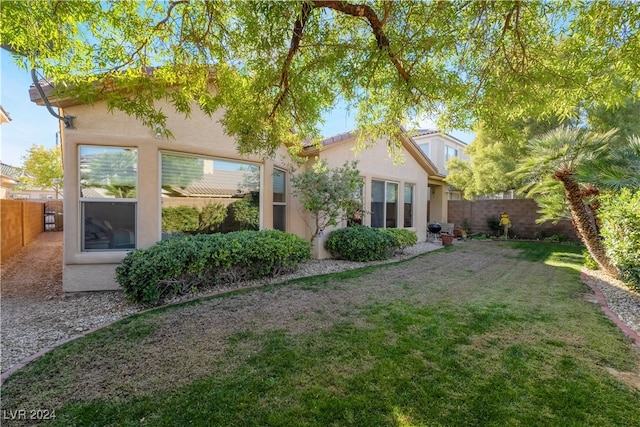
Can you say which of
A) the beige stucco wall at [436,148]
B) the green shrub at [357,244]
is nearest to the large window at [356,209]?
A: the green shrub at [357,244]

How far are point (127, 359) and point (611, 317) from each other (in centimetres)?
779

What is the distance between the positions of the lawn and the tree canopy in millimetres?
3404

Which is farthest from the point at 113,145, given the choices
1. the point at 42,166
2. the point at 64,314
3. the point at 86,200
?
the point at 42,166

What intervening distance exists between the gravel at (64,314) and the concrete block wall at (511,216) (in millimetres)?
10747

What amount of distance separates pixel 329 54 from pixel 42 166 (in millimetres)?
32007

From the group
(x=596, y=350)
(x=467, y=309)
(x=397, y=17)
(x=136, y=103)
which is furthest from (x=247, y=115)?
(x=596, y=350)

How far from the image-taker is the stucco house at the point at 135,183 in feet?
20.8

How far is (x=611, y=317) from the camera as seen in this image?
531 cm

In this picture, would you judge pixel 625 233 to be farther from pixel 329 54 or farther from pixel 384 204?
pixel 384 204

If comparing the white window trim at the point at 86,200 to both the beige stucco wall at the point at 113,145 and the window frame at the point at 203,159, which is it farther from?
the window frame at the point at 203,159

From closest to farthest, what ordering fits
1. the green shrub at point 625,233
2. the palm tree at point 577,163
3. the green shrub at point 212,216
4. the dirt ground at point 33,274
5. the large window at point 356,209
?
the green shrub at point 625,233, the dirt ground at point 33,274, the green shrub at point 212,216, the palm tree at point 577,163, the large window at point 356,209

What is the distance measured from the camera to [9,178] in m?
22.6

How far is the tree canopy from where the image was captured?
3.90 metres

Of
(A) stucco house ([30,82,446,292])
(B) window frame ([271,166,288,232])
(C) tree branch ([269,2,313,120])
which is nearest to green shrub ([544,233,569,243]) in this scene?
(B) window frame ([271,166,288,232])
